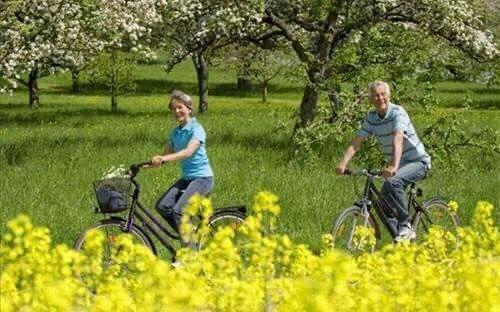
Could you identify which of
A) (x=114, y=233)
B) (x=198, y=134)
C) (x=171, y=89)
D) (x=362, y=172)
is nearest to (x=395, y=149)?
(x=362, y=172)

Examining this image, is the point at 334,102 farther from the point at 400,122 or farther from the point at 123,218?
the point at 123,218

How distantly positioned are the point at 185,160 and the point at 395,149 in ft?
6.39

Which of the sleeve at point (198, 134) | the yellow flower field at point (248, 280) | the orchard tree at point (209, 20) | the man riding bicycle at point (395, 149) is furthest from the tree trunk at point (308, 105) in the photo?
the yellow flower field at point (248, 280)

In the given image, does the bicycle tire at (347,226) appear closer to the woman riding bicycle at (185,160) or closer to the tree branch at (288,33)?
the woman riding bicycle at (185,160)

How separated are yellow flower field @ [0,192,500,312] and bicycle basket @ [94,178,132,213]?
2.58m

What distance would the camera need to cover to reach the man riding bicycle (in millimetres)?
8797

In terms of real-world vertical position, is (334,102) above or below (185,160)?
below

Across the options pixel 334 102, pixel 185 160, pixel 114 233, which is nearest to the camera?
pixel 114 233

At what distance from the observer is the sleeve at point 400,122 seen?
347 inches

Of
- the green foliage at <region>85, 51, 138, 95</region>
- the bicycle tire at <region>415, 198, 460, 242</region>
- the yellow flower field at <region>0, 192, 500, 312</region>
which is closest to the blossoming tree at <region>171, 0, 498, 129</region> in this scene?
the bicycle tire at <region>415, 198, 460, 242</region>

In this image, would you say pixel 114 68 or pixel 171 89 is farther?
pixel 171 89

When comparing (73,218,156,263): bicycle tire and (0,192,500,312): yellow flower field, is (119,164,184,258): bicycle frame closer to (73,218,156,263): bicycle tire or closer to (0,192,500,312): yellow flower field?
(73,218,156,263): bicycle tire

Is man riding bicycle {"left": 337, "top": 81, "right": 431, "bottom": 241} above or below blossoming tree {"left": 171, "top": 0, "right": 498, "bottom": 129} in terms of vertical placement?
below

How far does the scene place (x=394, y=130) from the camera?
348 inches
